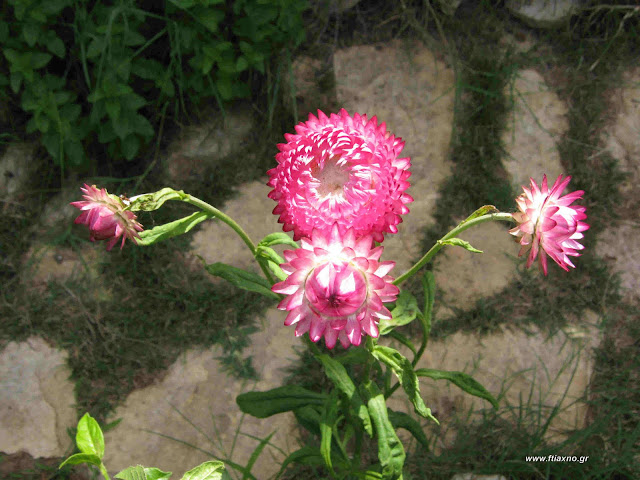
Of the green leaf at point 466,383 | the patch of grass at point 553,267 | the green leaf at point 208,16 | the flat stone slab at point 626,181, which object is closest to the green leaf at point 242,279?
the green leaf at point 466,383

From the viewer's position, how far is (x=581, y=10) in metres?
2.73

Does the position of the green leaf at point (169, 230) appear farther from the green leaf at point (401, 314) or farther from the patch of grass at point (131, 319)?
the patch of grass at point (131, 319)

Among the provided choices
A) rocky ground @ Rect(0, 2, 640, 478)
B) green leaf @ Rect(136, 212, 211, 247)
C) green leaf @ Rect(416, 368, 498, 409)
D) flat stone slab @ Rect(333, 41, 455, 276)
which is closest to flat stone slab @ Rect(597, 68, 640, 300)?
rocky ground @ Rect(0, 2, 640, 478)

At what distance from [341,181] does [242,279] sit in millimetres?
486

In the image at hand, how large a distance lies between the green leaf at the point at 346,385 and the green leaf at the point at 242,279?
22 centimetres

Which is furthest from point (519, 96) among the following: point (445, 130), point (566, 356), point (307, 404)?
point (307, 404)

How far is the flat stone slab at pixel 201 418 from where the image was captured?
2219 millimetres

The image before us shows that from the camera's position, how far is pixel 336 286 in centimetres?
112

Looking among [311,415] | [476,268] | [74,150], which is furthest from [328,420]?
[74,150]

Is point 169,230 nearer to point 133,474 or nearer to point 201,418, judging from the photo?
point 133,474

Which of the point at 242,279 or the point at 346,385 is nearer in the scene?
the point at 346,385

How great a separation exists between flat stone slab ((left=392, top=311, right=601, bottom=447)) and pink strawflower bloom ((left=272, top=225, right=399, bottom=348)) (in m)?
1.17

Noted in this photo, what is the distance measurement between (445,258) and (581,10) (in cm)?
120

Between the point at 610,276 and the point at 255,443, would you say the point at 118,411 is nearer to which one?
the point at 255,443
